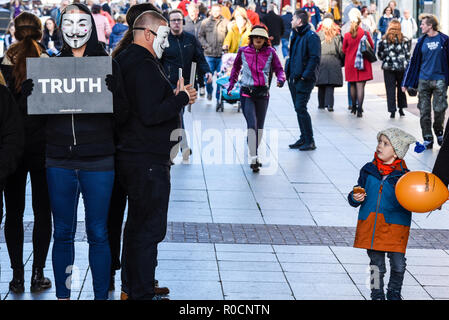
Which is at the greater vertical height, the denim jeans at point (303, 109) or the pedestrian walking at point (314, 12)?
the pedestrian walking at point (314, 12)

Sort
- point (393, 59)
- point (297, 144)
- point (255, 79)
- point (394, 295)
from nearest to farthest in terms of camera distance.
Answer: point (394, 295), point (255, 79), point (297, 144), point (393, 59)

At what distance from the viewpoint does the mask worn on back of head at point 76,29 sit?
5.38 m

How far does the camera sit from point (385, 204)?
18.2ft

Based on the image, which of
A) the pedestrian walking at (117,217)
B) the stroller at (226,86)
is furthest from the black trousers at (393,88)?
the pedestrian walking at (117,217)

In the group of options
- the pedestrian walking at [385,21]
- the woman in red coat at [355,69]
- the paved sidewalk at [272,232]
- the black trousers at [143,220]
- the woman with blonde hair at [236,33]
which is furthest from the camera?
the pedestrian walking at [385,21]

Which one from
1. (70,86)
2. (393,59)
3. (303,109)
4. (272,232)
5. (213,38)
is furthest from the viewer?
(213,38)

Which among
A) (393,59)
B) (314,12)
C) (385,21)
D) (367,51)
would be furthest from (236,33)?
(385,21)

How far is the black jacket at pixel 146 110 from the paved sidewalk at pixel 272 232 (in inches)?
46.4

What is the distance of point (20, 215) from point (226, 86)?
9.69 metres

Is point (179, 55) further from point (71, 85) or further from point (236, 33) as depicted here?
point (236, 33)

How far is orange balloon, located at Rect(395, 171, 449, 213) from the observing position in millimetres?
5203

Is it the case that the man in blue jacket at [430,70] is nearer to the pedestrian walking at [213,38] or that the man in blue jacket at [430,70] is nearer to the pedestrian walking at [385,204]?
the pedestrian walking at [213,38]

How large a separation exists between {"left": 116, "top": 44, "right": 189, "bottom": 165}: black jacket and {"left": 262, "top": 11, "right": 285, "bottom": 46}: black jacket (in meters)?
21.0

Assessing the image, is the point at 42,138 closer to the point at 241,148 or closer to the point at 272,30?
the point at 241,148
